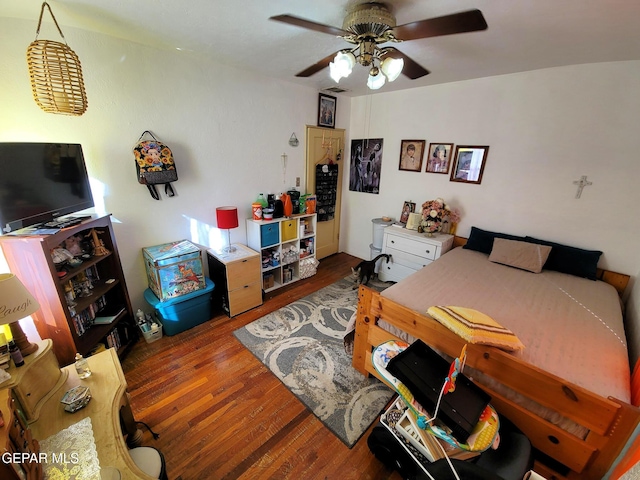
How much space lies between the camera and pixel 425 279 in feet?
7.21

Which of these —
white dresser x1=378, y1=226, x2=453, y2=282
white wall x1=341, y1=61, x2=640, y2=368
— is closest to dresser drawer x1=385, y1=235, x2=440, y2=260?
white dresser x1=378, y1=226, x2=453, y2=282

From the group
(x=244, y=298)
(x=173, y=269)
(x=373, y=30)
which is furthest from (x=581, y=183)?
(x=173, y=269)

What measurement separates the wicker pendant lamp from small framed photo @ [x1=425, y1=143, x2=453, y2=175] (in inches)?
129

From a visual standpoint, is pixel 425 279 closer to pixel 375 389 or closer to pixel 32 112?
pixel 375 389

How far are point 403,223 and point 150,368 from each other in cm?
316

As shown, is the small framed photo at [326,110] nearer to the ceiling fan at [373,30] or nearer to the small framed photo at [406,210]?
the small framed photo at [406,210]

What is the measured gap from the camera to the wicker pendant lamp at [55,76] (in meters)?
1.43

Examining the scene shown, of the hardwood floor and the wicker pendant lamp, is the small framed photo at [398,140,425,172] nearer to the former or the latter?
the hardwood floor

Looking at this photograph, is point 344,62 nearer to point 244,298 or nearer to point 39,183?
point 39,183

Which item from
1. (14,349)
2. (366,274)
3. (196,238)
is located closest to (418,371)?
(14,349)

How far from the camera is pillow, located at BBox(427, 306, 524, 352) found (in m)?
1.30

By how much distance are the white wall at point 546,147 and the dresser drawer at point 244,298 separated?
7.72 feet

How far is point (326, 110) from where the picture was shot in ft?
11.8

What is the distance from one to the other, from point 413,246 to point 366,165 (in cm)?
148
